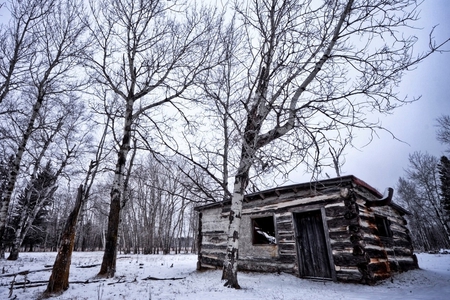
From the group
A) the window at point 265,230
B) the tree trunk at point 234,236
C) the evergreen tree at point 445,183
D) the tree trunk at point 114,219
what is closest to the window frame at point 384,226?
the window at point 265,230

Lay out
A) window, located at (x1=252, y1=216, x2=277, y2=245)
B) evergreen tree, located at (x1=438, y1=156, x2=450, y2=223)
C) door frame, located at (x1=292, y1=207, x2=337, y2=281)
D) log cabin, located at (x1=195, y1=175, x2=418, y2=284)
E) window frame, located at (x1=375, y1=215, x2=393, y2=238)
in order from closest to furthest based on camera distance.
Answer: log cabin, located at (x1=195, y1=175, x2=418, y2=284) → door frame, located at (x1=292, y1=207, x2=337, y2=281) → window frame, located at (x1=375, y1=215, x2=393, y2=238) → window, located at (x1=252, y1=216, x2=277, y2=245) → evergreen tree, located at (x1=438, y1=156, x2=450, y2=223)

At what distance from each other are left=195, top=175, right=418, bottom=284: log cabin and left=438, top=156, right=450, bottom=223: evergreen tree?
803 inches

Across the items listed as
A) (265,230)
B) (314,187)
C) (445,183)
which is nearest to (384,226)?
(265,230)

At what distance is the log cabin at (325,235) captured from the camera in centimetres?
721

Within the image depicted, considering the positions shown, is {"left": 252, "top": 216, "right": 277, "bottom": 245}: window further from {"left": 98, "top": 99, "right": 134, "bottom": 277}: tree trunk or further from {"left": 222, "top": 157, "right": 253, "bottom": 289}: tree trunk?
{"left": 98, "top": 99, "right": 134, "bottom": 277}: tree trunk

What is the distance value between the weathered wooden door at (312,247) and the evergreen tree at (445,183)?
83.4ft

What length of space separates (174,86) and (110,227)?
5896 mm

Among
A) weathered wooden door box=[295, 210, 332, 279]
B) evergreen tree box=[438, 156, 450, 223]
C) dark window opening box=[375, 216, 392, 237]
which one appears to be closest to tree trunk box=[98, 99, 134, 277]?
weathered wooden door box=[295, 210, 332, 279]

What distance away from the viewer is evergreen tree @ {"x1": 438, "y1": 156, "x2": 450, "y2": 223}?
24656 millimetres

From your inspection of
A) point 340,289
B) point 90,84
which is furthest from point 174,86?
point 340,289

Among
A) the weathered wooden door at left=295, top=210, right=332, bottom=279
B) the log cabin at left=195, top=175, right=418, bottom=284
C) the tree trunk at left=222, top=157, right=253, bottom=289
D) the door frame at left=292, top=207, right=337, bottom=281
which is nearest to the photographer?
the tree trunk at left=222, top=157, right=253, bottom=289

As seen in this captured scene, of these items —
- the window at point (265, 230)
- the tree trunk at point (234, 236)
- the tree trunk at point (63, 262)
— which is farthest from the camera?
the window at point (265, 230)

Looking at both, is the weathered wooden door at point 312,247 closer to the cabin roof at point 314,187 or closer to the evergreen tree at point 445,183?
the cabin roof at point 314,187

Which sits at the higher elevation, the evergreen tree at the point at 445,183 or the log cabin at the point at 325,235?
the evergreen tree at the point at 445,183
